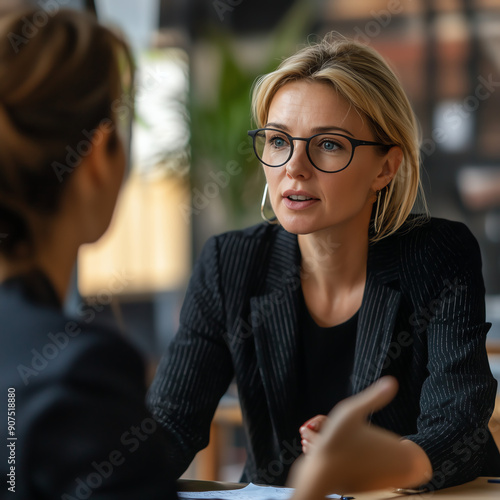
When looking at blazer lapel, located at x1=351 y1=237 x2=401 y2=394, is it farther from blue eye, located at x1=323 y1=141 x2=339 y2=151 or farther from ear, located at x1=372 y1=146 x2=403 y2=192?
blue eye, located at x1=323 y1=141 x2=339 y2=151

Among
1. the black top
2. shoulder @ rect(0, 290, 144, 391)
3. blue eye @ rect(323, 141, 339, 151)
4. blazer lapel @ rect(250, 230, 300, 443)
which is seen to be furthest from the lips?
shoulder @ rect(0, 290, 144, 391)

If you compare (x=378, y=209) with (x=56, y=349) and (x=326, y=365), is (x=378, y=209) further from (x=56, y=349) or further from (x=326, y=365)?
(x=56, y=349)

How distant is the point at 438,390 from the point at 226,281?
0.58 m

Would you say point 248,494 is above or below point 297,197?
below

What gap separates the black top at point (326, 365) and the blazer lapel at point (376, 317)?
0.14 feet

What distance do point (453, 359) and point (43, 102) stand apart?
1063mm

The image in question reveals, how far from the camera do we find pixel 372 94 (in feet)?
5.22

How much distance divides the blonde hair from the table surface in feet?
2.07

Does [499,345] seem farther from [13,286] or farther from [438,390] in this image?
[13,286]

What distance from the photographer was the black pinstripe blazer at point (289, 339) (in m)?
1.56

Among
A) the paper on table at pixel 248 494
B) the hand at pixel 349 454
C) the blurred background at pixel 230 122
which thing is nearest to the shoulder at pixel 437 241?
the paper on table at pixel 248 494

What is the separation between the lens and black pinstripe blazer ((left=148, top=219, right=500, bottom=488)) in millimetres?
1559

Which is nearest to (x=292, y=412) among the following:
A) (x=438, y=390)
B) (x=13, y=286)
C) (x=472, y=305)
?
(x=438, y=390)

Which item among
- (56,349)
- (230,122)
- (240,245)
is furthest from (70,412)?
(230,122)
